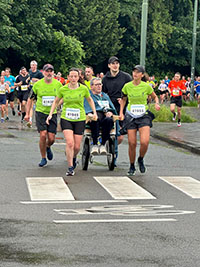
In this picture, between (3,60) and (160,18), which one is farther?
(160,18)

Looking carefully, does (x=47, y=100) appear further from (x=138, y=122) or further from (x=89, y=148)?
(x=138, y=122)

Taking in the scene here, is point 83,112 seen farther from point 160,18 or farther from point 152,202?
point 160,18

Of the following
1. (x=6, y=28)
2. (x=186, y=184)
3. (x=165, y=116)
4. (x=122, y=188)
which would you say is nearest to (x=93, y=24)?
(x=6, y=28)

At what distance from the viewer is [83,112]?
12289mm

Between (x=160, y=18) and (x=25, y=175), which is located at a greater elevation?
(x=160, y=18)

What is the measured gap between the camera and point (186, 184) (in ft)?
37.0

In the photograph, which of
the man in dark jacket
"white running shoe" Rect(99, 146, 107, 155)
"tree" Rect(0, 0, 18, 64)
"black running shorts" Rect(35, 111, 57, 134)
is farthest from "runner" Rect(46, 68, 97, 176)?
"tree" Rect(0, 0, 18, 64)

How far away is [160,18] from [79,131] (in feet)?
148

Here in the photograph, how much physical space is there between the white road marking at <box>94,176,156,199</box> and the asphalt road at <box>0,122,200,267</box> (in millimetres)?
45

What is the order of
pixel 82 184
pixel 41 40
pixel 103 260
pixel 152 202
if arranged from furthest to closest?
1. pixel 41 40
2. pixel 82 184
3. pixel 152 202
4. pixel 103 260

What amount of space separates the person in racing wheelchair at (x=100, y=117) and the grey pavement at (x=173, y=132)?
4.15 meters

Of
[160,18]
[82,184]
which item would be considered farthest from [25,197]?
[160,18]

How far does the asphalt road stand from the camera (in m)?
6.38

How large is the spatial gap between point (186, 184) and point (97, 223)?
141 inches
